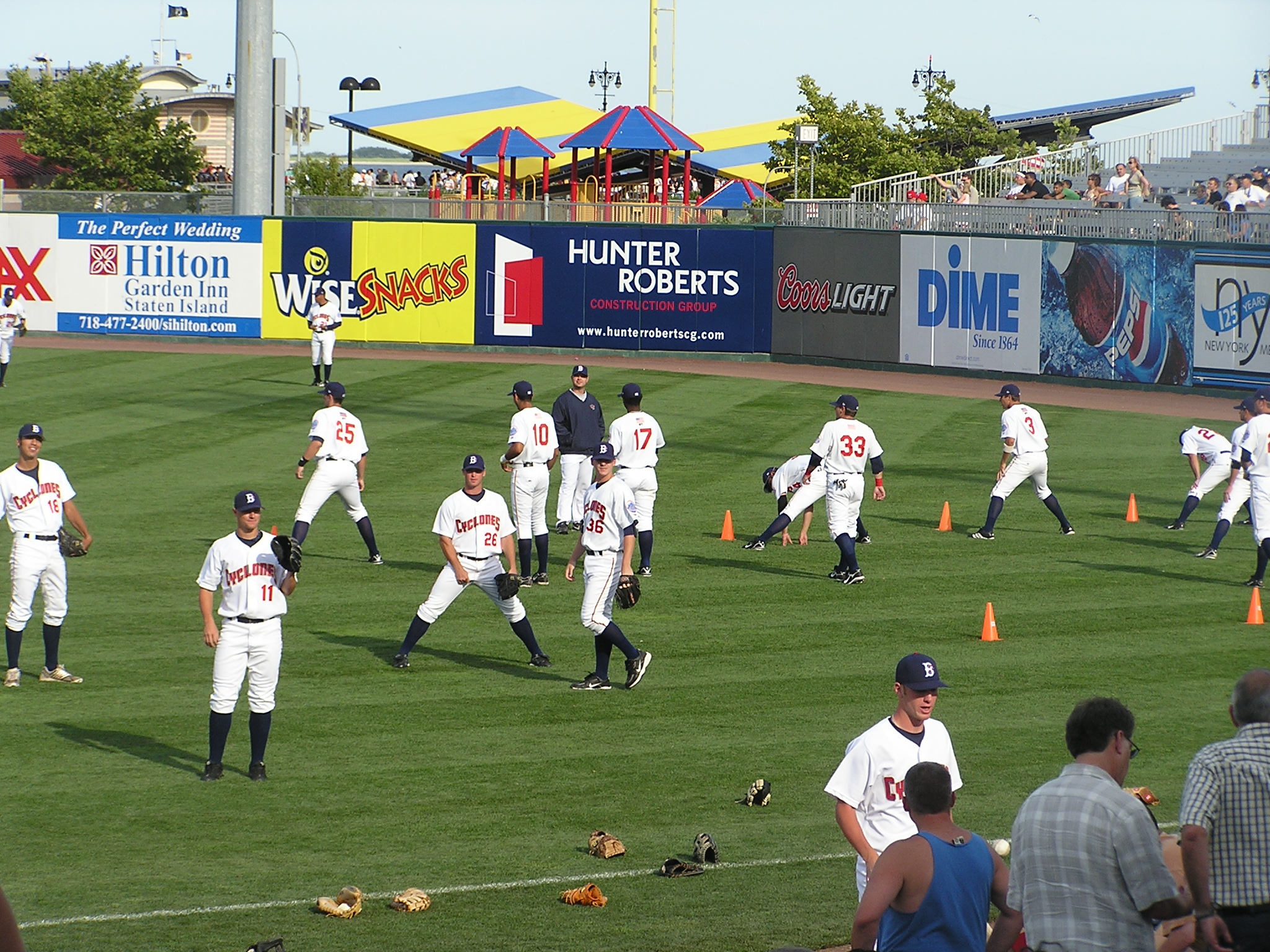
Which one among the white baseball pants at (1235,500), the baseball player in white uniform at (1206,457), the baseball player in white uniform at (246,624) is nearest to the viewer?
the baseball player in white uniform at (246,624)

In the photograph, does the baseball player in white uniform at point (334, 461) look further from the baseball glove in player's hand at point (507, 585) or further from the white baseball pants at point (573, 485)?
the baseball glove in player's hand at point (507, 585)

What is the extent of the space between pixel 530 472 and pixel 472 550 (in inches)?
132

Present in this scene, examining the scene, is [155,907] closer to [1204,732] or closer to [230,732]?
[230,732]

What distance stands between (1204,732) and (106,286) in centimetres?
3198

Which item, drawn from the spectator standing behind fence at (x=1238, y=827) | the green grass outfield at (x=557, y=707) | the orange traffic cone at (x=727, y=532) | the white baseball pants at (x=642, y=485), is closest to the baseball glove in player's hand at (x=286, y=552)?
the green grass outfield at (x=557, y=707)

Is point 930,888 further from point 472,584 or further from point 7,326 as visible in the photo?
point 7,326

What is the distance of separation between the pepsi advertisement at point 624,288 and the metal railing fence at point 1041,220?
6.05 feet

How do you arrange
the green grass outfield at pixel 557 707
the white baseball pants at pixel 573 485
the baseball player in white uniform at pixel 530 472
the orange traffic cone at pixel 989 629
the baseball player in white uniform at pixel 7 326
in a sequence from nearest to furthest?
the green grass outfield at pixel 557 707
the orange traffic cone at pixel 989 629
the baseball player in white uniform at pixel 530 472
the white baseball pants at pixel 573 485
the baseball player in white uniform at pixel 7 326

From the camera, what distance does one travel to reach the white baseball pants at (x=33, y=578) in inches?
476

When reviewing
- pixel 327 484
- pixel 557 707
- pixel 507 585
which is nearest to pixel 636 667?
pixel 557 707

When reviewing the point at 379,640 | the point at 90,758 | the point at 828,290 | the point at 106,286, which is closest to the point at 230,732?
the point at 90,758

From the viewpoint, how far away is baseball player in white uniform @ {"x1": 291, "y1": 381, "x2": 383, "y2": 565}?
16.3 meters

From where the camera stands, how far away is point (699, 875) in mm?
8500

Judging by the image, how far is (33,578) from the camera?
12.1m
